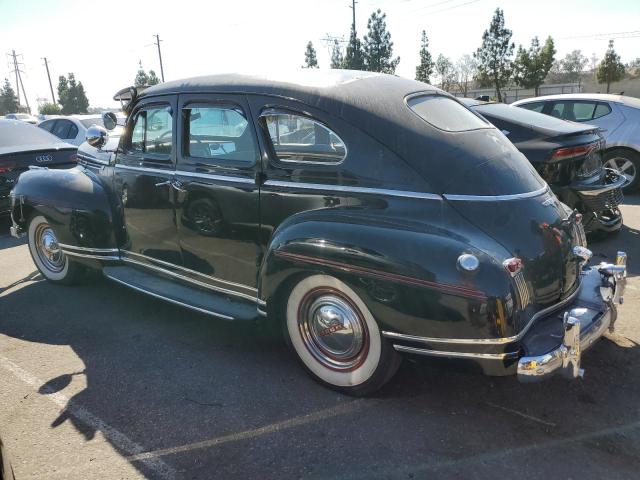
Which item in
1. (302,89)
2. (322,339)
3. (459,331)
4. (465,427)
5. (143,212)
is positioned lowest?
(465,427)

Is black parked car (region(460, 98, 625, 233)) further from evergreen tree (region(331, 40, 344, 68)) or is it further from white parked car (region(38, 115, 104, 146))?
evergreen tree (region(331, 40, 344, 68))

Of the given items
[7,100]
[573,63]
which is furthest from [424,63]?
[7,100]

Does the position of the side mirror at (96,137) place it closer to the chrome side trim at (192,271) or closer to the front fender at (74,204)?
the front fender at (74,204)

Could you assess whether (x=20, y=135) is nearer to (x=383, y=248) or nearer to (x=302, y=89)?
(x=302, y=89)

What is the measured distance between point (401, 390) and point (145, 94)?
2987 millimetres

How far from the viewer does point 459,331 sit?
2.50m

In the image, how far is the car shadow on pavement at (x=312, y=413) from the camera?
2.52 meters

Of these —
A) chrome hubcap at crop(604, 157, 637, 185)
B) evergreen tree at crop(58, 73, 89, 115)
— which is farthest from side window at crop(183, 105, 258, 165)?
evergreen tree at crop(58, 73, 89, 115)

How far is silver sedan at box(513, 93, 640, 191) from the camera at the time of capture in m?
7.83

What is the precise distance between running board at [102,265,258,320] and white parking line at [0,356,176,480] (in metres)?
0.94

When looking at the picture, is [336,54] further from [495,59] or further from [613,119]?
[613,119]

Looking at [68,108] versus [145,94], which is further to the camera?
[68,108]

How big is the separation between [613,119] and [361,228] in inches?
277

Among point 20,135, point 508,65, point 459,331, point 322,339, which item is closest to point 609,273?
point 459,331
